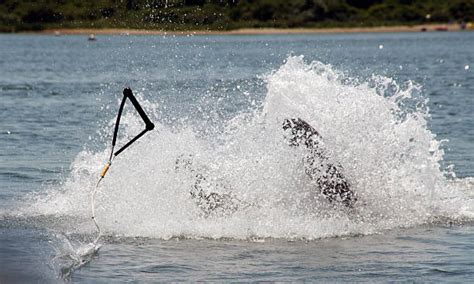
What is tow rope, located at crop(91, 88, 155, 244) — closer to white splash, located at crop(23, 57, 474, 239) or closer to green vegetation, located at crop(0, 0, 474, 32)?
white splash, located at crop(23, 57, 474, 239)

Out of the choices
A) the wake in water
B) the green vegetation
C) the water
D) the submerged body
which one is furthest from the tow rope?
the green vegetation

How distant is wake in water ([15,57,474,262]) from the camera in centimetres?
1415

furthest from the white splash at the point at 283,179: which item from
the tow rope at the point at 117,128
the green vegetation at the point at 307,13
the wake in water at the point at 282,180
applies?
the green vegetation at the point at 307,13

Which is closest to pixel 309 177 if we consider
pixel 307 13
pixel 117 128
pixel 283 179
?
pixel 283 179

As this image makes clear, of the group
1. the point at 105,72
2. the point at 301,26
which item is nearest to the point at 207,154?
the point at 105,72

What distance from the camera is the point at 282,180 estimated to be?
1486 cm

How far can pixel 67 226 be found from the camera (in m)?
14.2

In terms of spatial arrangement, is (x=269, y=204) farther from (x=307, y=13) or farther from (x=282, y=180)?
(x=307, y=13)

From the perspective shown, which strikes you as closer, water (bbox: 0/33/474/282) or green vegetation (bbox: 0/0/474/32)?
water (bbox: 0/33/474/282)

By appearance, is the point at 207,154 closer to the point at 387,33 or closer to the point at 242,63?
the point at 242,63

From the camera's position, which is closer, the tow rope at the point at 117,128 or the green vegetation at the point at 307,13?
the tow rope at the point at 117,128

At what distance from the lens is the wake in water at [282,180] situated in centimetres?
1415

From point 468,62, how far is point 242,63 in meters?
12.9

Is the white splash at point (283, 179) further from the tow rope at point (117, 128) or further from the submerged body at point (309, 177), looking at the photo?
the tow rope at point (117, 128)
